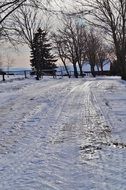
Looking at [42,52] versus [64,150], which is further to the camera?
[42,52]

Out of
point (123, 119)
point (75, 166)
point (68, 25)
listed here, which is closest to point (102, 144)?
point (75, 166)

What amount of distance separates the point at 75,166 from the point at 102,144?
1.49 metres

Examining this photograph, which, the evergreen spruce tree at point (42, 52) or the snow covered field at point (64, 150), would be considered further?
the evergreen spruce tree at point (42, 52)

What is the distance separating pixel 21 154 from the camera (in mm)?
6914

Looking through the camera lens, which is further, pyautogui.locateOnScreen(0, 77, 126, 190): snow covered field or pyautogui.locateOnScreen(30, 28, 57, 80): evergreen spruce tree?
pyautogui.locateOnScreen(30, 28, 57, 80): evergreen spruce tree

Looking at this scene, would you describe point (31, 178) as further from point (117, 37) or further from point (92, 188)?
point (117, 37)

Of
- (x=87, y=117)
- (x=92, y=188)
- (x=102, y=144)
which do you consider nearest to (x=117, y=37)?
(x=87, y=117)

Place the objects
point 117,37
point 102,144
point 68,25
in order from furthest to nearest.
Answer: point 68,25
point 117,37
point 102,144

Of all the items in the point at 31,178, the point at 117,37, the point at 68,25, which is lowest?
the point at 31,178

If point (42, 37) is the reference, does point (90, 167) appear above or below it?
below

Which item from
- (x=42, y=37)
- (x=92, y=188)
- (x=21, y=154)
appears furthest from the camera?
(x=42, y=37)

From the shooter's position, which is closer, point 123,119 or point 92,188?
point 92,188

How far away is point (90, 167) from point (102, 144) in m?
1.51

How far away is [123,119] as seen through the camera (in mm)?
10211
